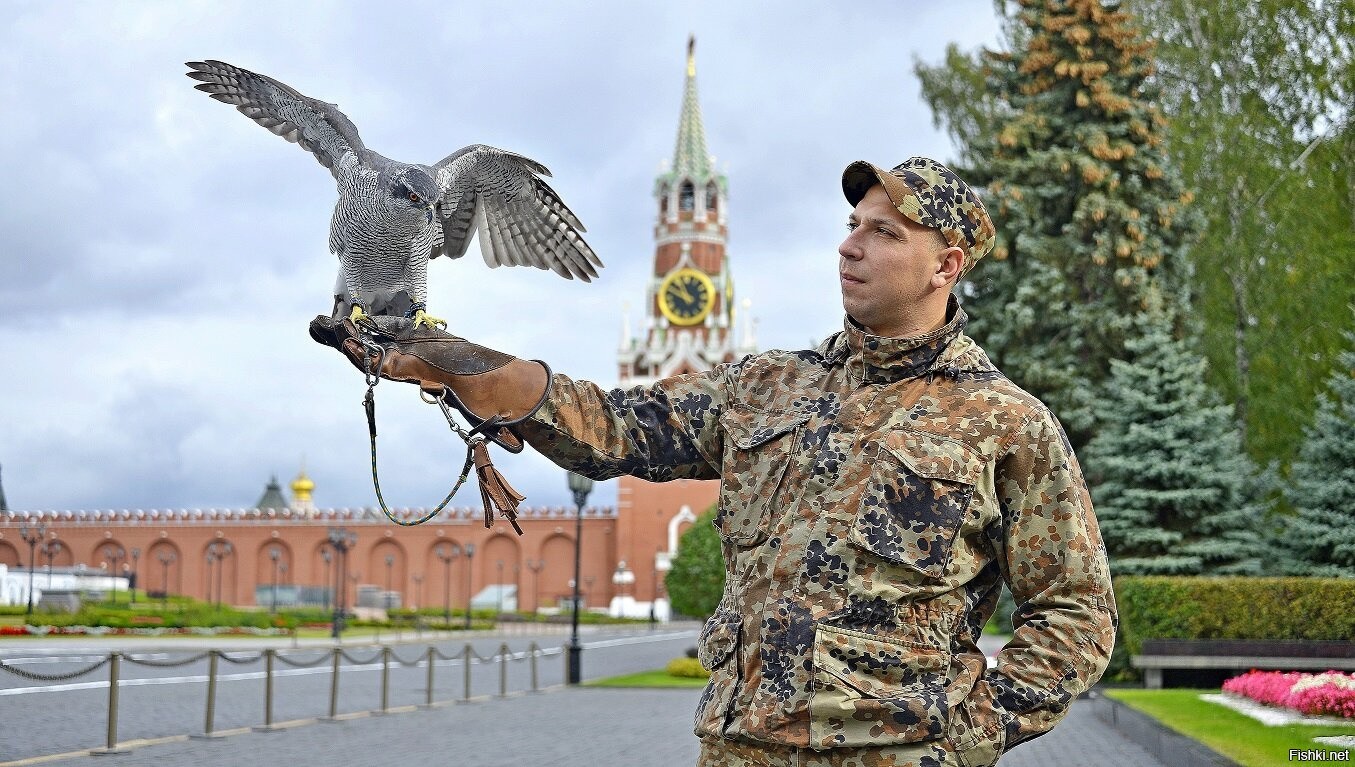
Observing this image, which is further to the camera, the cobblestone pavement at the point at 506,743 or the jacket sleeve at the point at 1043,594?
the cobblestone pavement at the point at 506,743

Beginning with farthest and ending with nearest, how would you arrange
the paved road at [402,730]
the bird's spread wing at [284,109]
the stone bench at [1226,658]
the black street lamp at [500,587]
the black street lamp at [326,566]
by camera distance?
1. the black street lamp at [326,566]
2. the black street lamp at [500,587]
3. the stone bench at [1226,658]
4. the paved road at [402,730]
5. the bird's spread wing at [284,109]

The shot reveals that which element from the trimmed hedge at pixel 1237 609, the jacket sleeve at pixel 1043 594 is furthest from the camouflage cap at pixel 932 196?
the trimmed hedge at pixel 1237 609

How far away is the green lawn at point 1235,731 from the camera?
8047 millimetres

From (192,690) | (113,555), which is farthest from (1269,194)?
(113,555)

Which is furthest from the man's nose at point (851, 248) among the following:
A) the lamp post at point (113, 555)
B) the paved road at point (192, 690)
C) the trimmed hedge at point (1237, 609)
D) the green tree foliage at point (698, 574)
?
the lamp post at point (113, 555)

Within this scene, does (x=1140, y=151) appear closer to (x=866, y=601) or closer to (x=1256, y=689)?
(x=1256, y=689)

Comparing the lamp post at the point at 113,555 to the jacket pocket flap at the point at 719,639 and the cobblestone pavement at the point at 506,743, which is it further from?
the jacket pocket flap at the point at 719,639

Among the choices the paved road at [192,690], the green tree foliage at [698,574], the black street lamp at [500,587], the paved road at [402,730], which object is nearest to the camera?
the paved road at [402,730]

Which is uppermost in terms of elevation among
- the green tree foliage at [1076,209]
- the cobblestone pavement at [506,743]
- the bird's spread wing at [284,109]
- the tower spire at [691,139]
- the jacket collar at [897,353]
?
the tower spire at [691,139]

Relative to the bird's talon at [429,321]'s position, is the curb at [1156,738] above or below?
below

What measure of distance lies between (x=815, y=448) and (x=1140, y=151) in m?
19.8

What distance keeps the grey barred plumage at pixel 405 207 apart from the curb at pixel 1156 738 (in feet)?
19.1

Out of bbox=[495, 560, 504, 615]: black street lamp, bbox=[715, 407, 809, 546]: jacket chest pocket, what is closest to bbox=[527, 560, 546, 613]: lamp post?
bbox=[495, 560, 504, 615]: black street lamp

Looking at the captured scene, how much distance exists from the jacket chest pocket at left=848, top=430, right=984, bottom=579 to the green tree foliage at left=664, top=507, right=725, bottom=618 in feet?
71.9
